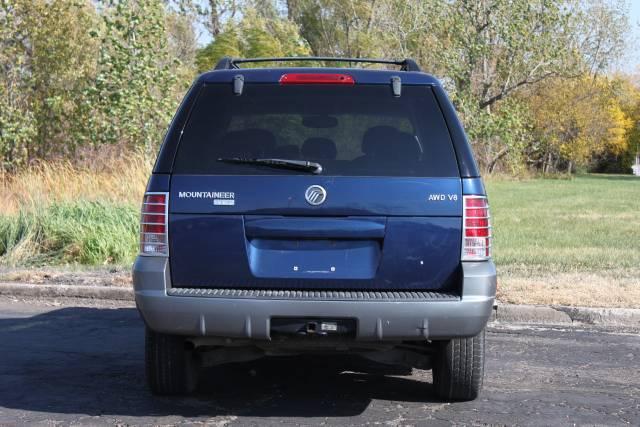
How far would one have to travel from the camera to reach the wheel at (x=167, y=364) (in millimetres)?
5387

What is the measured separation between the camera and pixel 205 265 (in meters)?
4.98

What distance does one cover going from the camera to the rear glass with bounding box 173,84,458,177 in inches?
199

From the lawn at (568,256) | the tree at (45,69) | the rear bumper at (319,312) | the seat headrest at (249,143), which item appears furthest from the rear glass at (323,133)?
the tree at (45,69)

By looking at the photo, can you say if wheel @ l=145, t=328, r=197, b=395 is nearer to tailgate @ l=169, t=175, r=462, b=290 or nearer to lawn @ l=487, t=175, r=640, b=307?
tailgate @ l=169, t=175, r=462, b=290

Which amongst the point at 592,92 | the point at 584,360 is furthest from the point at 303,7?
the point at 584,360

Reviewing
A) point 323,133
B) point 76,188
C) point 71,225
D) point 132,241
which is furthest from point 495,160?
point 323,133

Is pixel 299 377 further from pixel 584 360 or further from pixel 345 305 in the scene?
pixel 584 360

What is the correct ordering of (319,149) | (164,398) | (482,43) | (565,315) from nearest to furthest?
(319,149), (164,398), (565,315), (482,43)

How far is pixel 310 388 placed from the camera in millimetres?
6012

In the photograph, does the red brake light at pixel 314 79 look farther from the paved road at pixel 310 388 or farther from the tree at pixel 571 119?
the tree at pixel 571 119

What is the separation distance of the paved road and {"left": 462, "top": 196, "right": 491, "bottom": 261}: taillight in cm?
95

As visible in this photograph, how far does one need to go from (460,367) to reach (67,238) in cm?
846

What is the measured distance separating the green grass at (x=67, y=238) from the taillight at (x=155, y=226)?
7.46 metres

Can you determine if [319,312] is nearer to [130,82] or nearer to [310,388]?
[310,388]
